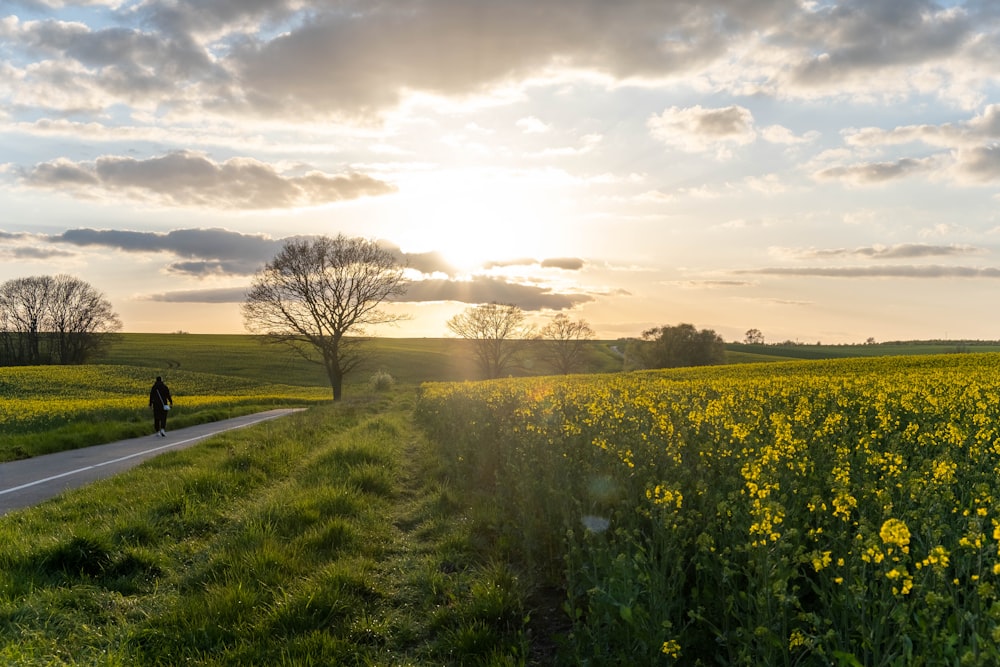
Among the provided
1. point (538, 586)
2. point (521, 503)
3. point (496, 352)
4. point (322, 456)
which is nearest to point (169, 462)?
point (322, 456)

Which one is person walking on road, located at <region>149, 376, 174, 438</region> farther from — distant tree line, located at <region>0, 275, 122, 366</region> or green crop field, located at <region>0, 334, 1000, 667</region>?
distant tree line, located at <region>0, 275, 122, 366</region>

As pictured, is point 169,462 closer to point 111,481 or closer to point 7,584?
point 111,481

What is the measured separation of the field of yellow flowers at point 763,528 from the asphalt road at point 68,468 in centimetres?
823

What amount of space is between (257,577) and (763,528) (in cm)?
511

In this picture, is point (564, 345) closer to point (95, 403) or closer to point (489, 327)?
point (489, 327)

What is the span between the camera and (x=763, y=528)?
3.49m

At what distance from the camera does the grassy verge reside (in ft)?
17.1

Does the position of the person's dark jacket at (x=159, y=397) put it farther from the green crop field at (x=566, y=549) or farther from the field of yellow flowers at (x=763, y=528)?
the field of yellow flowers at (x=763, y=528)

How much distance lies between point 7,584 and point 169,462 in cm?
752

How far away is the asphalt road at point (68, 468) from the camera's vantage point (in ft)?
38.1

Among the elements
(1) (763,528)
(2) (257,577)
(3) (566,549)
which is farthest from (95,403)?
(1) (763,528)

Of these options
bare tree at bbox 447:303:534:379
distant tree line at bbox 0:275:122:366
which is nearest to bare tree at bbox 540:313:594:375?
bare tree at bbox 447:303:534:379

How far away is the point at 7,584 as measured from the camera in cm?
631

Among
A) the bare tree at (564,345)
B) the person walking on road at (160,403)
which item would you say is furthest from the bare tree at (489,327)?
the person walking on road at (160,403)
